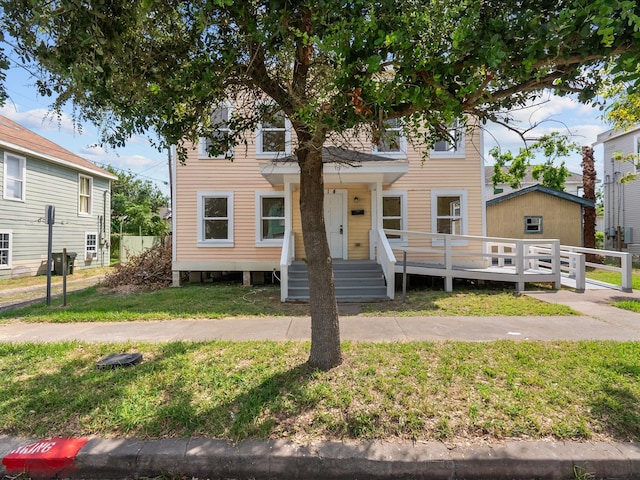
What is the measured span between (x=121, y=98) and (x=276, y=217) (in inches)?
301

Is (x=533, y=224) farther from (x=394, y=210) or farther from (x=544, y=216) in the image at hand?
(x=394, y=210)

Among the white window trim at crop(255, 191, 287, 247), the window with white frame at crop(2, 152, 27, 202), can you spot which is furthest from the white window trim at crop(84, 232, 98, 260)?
the white window trim at crop(255, 191, 287, 247)

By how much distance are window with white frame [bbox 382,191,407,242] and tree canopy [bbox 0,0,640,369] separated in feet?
23.0

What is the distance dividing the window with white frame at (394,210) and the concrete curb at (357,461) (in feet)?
28.8

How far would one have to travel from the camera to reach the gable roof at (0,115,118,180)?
45.7 ft

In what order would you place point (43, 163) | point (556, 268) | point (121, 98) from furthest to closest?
point (43, 163), point (556, 268), point (121, 98)

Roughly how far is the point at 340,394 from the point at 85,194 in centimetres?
1957

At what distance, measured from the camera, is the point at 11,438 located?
2955 mm

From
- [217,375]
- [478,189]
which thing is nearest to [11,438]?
[217,375]

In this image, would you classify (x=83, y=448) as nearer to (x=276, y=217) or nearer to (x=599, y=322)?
(x=599, y=322)

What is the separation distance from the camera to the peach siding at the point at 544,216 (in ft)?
61.7

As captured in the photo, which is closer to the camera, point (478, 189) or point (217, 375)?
point (217, 375)

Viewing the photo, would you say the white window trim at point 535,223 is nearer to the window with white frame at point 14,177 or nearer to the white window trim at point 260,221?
the white window trim at point 260,221

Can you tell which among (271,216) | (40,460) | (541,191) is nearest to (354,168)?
(271,216)
